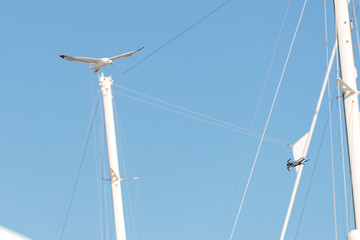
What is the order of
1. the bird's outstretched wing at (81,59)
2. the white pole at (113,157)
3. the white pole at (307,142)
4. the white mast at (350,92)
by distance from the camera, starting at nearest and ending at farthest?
the white mast at (350,92) → the white pole at (307,142) → the white pole at (113,157) → the bird's outstretched wing at (81,59)

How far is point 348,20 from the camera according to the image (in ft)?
60.1

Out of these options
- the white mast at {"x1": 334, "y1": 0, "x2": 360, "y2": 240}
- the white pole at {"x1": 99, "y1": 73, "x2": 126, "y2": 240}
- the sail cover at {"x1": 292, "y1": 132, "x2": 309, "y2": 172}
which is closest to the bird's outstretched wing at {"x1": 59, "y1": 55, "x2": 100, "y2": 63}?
the white pole at {"x1": 99, "y1": 73, "x2": 126, "y2": 240}

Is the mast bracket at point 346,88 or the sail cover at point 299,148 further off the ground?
the mast bracket at point 346,88

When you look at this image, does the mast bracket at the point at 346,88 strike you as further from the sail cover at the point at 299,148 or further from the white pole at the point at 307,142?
the sail cover at the point at 299,148

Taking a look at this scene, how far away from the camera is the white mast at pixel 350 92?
15984 mm

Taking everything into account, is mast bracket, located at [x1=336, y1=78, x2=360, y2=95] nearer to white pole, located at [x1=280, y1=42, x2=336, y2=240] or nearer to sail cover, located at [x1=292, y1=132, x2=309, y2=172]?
white pole, located at [x1=280, y1=42, x2=336, y2=240]

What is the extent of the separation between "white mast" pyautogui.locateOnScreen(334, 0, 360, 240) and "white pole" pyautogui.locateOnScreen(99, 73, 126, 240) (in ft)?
38.7

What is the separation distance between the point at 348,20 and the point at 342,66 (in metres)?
1.61

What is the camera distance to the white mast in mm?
15984

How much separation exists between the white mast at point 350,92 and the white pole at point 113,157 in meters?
11.8

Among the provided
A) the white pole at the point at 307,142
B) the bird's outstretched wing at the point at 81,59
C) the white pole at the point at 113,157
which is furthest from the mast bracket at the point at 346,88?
the bird's outstretched wing at the point at 81,59

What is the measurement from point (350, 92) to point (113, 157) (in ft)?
42.8

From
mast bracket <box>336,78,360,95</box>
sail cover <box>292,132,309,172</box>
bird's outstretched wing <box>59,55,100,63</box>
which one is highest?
bird's outstretched wing <box>59,55,100,63</box>

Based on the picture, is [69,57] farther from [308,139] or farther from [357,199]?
[357,199]
